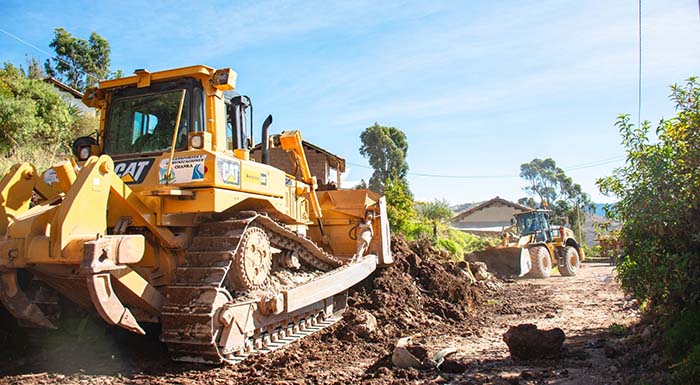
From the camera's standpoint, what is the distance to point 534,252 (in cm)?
1731

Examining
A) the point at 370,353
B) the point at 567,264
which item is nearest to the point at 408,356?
the point at 370,353

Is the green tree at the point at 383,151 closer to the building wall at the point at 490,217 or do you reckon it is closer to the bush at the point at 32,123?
the building wall at the point at 490,217

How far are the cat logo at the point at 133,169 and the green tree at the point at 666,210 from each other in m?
4.98

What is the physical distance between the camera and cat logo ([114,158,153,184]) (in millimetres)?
5562

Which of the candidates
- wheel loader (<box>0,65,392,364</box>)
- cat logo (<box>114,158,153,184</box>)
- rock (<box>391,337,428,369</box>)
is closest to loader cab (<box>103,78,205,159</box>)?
wheel loader (<box>0,65,392,364</box>)

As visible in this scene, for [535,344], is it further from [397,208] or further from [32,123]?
[32,123]

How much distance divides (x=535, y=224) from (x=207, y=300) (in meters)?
16.5

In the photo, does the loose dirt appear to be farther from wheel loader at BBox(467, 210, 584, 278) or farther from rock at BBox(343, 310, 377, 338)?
wheel loader at BBox(467, 210, 584, 278)

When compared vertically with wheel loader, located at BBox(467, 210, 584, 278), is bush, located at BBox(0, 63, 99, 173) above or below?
above

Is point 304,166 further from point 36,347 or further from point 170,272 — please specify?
point 36,347

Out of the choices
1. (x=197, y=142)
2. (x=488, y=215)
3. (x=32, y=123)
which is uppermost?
(x=32, y=123)

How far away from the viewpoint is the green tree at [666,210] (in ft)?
17.3

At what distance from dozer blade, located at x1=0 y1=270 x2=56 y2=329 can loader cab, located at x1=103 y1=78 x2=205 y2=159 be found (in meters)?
1.70

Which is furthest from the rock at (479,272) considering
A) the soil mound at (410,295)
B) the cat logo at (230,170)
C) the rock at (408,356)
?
the cat logo at (230,170)
